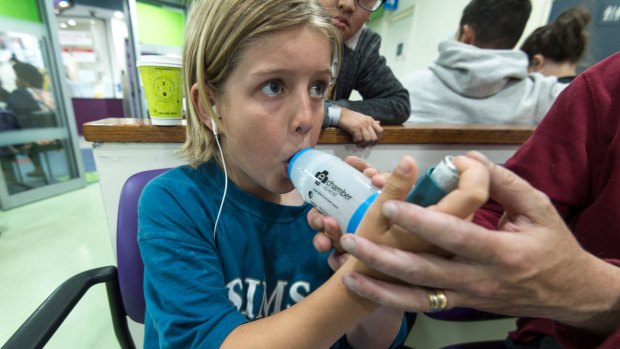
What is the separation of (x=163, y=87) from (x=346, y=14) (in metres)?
0.65

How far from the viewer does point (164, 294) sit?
438mm

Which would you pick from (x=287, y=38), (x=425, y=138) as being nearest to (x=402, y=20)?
(x=425, y=138)

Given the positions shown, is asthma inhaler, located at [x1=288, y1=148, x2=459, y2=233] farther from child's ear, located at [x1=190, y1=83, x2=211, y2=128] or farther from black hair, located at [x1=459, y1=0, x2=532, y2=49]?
black hair, located at [x1=459, y1=0, x2=532, y2=49]

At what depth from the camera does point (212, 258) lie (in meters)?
0.49

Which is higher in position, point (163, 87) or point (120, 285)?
point (163, 87)

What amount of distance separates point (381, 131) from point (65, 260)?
6.70 feet

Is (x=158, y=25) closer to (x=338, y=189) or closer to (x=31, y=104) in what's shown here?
(x=31, y=104)

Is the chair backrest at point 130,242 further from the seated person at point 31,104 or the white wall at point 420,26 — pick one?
the white wall at point 420,26

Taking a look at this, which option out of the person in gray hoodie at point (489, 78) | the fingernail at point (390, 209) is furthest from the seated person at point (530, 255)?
the person in gray hoodie at point (489, 78)

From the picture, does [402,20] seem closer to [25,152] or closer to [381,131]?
[381,131]

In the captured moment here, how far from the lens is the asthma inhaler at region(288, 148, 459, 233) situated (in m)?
0.37

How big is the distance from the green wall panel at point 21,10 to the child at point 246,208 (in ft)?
10.1

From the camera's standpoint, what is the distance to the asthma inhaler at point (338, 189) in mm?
371

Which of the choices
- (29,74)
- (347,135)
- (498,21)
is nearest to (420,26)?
(498,21)
